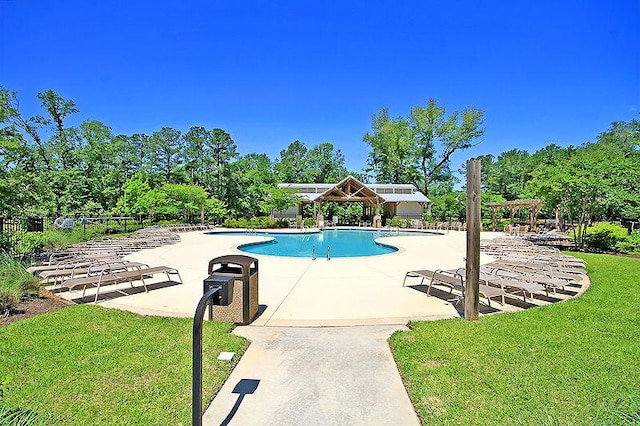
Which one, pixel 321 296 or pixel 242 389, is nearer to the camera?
pixel 242 389

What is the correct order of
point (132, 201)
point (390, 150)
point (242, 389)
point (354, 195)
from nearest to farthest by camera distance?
point (242, 389), point (132, 201), point (354, 195), point (390, 150)

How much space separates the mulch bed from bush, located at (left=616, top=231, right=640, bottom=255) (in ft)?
63.1

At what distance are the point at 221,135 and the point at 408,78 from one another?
20112 millimetres

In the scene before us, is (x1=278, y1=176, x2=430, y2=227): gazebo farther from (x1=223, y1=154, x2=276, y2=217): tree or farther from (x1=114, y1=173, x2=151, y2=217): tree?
(x1=114, y1=173, x2=151, y2=217): tree

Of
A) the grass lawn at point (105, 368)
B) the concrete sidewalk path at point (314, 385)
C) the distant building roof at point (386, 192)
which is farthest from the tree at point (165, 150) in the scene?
the concrete sidewalk path at point (314, 385)

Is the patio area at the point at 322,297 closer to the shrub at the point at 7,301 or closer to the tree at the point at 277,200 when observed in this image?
the shrub at the point at 7,301

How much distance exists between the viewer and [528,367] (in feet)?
11.5

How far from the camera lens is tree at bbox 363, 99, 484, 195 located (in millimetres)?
42406

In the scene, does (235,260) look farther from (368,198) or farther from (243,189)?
(243,189)

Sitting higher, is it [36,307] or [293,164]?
Result: [293,164]

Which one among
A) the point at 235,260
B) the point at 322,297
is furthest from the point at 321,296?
the point at 235,260

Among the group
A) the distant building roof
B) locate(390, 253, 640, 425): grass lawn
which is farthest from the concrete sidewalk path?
the distant building roof

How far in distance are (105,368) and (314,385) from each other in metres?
2.11

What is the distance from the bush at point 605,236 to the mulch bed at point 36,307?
19756mm
